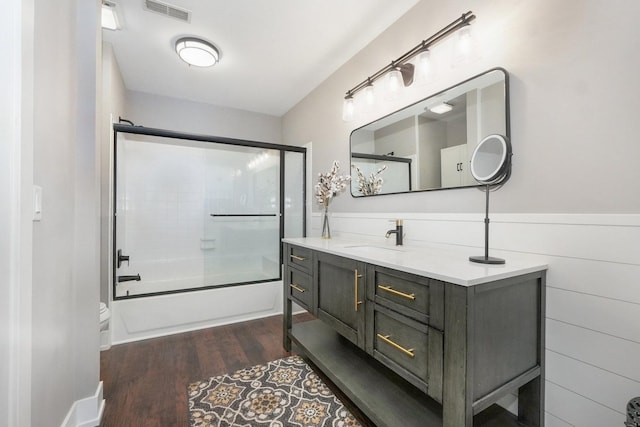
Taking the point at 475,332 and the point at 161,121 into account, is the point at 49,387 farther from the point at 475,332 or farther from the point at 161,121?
the point at 161,121

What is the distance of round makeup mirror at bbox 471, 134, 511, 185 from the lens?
1.29 meters

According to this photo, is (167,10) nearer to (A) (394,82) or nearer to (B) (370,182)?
(A) (394,82)

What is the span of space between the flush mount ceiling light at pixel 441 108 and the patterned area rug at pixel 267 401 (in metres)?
1.78

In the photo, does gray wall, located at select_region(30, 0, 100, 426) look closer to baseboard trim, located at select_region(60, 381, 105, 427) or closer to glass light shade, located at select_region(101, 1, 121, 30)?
baseboard trim, located at select_region(60, 381, 105, 427)

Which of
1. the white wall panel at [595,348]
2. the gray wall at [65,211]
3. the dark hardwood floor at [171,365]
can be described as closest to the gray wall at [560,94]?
the white wall panel at [595,348]

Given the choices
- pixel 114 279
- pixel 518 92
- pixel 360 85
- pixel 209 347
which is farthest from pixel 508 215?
pixel 114 279

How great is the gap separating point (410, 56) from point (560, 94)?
913 millimetres

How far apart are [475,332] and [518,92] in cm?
112

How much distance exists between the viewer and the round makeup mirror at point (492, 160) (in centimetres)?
129

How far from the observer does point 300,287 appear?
200cm

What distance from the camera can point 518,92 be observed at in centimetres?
133

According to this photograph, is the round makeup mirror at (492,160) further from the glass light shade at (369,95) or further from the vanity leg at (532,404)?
the glass light shade at (369,95)

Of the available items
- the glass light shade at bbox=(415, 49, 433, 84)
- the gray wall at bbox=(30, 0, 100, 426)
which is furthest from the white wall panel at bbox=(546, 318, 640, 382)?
the gray wall at bbox=(30, 0, 100, 426)

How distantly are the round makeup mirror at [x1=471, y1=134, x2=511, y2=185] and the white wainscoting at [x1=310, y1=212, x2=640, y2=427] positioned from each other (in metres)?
0.21
